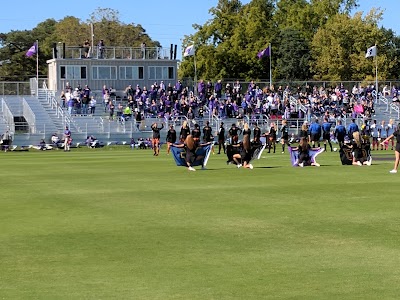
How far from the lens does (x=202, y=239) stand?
45.1ft

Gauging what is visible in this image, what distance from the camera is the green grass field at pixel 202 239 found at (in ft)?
33.7

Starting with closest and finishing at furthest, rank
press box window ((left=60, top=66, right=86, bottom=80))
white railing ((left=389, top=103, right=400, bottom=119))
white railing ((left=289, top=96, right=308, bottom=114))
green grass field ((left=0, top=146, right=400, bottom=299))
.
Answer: green grass field ((left=0, top=146, right=400, bottom=299)) < white railing ((left=289, top=96, right=308, bottom=114)) < white railing ((left=389, top=103, right=400, bottom=119)) < press box window ((left=60, top=66, right=86, bottom=80))

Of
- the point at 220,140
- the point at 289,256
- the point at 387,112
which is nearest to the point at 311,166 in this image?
the point at 220,140

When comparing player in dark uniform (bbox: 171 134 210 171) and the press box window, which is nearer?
player in dark uniform (bbox: 171 134 210 171)

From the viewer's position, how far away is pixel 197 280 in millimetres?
10586

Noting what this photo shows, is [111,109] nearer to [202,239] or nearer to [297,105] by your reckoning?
[297,105]

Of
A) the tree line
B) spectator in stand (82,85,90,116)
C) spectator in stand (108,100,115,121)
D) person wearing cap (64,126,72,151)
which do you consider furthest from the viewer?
the tree line

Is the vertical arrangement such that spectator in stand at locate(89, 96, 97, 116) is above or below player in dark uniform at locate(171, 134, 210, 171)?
above

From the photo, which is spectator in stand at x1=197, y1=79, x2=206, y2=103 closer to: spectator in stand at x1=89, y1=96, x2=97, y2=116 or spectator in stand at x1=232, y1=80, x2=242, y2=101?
spectator in stand at x1=232, y1=80, x2=242, y2=101

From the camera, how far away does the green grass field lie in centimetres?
1027

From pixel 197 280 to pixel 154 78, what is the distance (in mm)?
66627

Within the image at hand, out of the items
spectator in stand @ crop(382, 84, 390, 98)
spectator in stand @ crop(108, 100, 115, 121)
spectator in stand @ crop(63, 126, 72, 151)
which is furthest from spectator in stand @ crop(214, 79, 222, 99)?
spectator in stand @ crop(63, 126, 72, 151)

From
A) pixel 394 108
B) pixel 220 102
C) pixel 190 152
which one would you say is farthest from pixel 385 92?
pixel 190 152

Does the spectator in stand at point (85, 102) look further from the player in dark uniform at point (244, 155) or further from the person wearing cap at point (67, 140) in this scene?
the player in dark uniform at point (244, 155)
